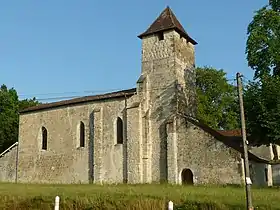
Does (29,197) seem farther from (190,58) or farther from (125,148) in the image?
(190,58)

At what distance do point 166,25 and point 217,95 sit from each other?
774 inches

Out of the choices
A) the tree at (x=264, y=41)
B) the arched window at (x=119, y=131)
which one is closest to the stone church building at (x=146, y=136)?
the arched window at (x=119, y=131)

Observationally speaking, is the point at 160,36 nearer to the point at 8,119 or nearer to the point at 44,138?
the point at 44,138

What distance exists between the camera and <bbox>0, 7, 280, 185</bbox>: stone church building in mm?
32156

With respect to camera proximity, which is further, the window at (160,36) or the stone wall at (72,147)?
the window at (160,36)

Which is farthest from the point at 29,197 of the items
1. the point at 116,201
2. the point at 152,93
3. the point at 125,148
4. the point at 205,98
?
the point at 205,98

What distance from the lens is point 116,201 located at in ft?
57.5

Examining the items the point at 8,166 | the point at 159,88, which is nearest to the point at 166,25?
the point at 159,88

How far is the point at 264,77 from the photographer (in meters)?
29.5

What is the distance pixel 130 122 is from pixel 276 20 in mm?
14168

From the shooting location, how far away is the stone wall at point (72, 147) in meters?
35.4

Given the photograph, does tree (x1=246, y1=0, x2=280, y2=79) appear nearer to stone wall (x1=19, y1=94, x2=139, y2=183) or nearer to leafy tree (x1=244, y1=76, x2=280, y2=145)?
leafy tree (x1=244, y1=76, x2=280, y2=145)

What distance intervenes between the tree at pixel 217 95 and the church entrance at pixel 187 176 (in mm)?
20408

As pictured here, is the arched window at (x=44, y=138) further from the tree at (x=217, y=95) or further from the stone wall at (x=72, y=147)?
the tree at (x=217, y=95)
